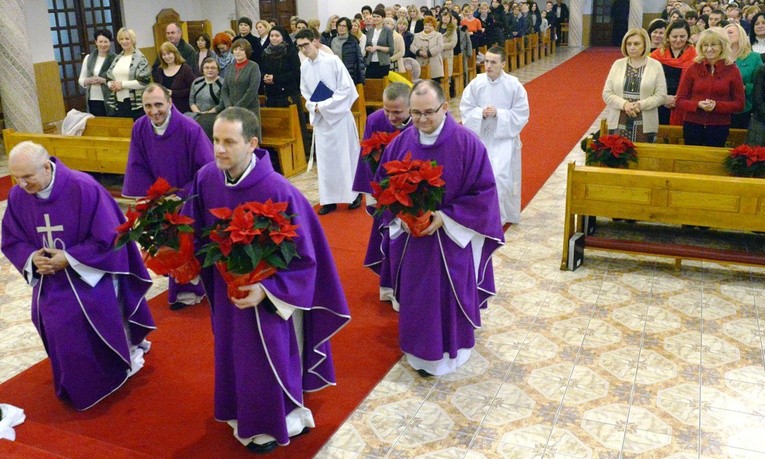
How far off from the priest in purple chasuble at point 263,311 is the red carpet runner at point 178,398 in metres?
0.25

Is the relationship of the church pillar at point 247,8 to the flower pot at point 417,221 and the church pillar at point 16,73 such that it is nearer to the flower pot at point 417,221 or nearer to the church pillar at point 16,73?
the church pillar at point 16,73

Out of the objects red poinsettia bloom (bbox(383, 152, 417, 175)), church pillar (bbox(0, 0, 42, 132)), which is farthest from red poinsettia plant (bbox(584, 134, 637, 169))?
church pillar (bbox(0, 0, 42, 132))

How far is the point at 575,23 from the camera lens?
27.5 meters

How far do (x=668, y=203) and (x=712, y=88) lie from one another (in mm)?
1405

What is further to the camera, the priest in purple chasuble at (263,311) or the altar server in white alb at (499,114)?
the altar server in white alb at (499,114)

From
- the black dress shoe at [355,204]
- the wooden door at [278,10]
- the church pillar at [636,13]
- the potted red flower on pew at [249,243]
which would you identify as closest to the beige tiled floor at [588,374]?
the potted red flower on pew at [249,243]

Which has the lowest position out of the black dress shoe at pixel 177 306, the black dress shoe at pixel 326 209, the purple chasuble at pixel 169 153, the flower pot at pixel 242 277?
the black dress shoe at pixel 177 306

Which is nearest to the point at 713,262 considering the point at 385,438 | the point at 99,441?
the point at 385,438

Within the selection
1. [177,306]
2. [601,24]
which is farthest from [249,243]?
[601,24]

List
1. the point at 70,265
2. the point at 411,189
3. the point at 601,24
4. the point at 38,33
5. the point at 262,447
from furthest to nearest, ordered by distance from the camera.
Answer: the point at 601,24
the point at 38,33
the point at 70,265
the point at 411,189
the point at 262,447

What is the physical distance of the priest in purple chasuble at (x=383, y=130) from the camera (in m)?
5.86

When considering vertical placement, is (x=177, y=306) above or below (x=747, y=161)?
below

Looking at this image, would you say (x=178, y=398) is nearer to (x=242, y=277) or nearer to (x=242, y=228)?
(x=242, y=277)

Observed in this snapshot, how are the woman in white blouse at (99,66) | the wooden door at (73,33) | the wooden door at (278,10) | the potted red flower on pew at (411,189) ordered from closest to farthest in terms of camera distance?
1. the potted red flower on pew at (411,189)
2. the woman in white blouse at (99,66)
3. the wooden door at (73,33)
4. the wooden door at (278,10)
